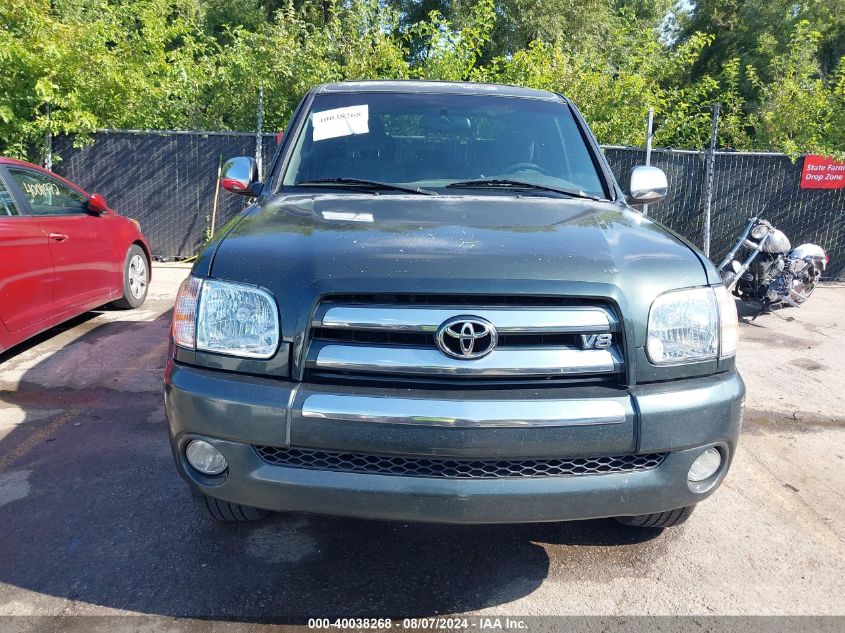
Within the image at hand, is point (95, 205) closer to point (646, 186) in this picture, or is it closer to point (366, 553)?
point (366, 553)

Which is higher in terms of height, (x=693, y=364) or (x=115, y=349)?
(x=693, y=364)

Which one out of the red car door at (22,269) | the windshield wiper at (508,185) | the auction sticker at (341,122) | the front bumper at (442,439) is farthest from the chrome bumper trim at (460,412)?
the red car door at (22,269)

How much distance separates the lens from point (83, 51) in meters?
9.87

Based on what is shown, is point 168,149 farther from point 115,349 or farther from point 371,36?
point 115,349

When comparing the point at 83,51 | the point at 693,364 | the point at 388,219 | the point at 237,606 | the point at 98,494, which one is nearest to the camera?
the point at 693,364

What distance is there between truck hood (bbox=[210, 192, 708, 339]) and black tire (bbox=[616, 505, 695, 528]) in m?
1.00

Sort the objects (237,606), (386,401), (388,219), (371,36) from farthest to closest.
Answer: (371,36) → (388,219) → (237,606) → (386,401)

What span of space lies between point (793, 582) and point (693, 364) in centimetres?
114

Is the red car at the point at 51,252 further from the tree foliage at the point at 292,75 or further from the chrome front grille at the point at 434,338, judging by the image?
the tree foliage at the point at 292,75

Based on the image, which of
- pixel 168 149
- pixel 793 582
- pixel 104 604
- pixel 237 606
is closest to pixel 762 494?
pixel 793 582

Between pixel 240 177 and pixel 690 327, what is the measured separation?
234 cm

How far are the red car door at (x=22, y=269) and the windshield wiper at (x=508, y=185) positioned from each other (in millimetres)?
3575

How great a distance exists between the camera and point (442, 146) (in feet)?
11.3

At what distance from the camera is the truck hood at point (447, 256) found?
2.13 m
